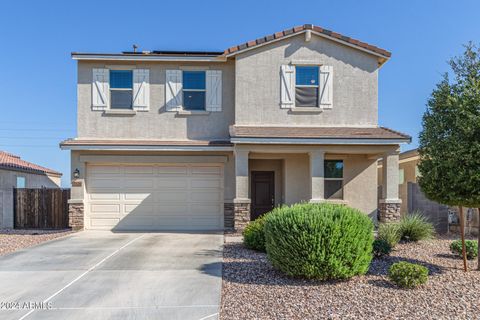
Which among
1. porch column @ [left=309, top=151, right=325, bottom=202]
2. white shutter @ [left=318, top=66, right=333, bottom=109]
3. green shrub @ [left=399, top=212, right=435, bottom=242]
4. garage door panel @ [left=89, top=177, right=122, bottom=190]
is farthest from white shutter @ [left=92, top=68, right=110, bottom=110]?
green shrub @ [left=399, top=212, right=435, bottom=242]

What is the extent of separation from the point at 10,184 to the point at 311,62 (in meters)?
15.3

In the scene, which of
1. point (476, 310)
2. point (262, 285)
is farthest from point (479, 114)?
point (262, 285)

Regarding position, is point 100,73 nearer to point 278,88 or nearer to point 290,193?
point 278,88

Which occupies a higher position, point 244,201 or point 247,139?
point 247,139

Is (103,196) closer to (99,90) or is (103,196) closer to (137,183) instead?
(137,183)

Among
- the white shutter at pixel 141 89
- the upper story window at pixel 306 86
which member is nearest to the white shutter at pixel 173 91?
the white shutter at pixel 141 89

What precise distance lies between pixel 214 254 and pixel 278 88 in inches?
262

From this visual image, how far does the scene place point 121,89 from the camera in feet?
42.0

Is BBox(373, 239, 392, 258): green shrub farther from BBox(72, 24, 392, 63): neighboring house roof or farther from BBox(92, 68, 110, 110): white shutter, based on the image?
BBox(92, 68, 110, 110): white shutter

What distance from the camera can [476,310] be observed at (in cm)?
497

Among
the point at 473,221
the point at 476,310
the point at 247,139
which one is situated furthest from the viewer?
the point at 473,221

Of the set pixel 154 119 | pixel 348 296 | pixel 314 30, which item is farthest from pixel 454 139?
pixel 154 119

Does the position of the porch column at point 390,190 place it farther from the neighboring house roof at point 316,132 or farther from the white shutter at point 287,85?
the white shutter at point 287,85

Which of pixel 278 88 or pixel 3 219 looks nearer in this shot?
pixel 278 88
